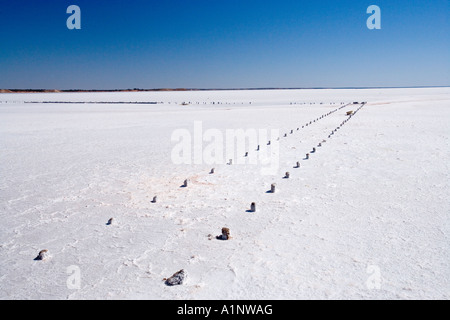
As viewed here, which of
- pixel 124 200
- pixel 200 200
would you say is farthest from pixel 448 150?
pixel 124 200

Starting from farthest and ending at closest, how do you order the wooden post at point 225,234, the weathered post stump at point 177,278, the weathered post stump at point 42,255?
the wooden post at point 225,234, the weathered post stump at point 42,255, the weathered post stump at point 177,278

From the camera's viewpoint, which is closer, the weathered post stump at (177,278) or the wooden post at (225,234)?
the weathered post stump at (177,278)

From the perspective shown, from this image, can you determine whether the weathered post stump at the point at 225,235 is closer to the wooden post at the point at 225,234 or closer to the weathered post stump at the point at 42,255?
the wooden post at the point at 225,234

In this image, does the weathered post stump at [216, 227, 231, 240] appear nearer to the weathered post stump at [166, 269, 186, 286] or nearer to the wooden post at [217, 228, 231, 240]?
the wooden post at [217, 228, 231, 240]

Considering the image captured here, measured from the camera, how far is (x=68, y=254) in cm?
336

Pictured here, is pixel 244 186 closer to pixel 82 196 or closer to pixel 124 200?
pixel 124 200
